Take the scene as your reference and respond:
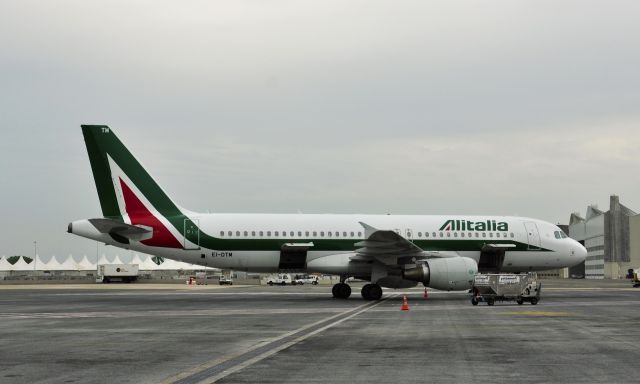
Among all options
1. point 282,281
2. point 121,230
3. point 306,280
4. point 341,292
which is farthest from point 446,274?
point 306,280

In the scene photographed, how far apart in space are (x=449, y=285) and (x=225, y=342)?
67.7 ft

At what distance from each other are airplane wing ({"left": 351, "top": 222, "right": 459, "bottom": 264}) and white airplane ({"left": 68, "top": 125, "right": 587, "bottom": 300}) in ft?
0.16

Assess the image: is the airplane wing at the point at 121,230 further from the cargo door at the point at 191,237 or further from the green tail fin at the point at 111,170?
the cargo door at the point at 191,237

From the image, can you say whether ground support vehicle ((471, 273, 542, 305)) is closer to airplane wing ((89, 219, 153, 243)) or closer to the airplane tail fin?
the airplane tail fin

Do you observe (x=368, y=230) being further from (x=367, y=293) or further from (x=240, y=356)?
(x=240, y=356)

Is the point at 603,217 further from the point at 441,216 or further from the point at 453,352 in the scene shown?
the point at 453,352

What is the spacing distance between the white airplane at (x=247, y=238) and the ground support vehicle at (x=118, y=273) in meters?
68.1

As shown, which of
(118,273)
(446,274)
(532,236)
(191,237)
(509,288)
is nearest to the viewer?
(509,288)

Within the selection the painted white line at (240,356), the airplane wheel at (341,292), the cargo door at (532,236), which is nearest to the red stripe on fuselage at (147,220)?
the airplane wheel at (341,292)

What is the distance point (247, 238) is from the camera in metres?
36.9

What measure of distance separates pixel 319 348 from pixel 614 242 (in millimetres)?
144202

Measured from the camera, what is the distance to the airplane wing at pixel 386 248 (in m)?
35.0

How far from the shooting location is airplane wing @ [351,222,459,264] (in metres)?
35.0

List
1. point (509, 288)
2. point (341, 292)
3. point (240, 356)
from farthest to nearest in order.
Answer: point (341, 292) < point (509, 288) < point (240, 356)
